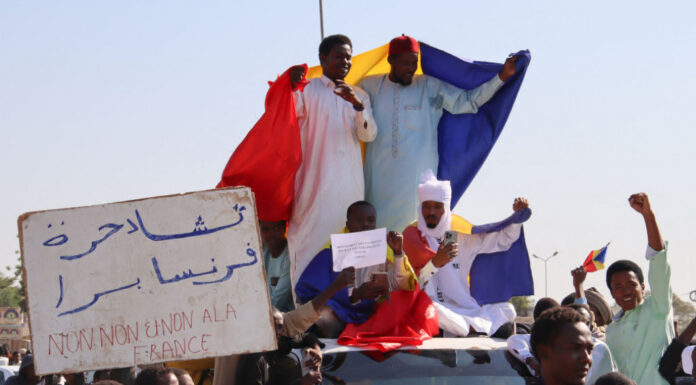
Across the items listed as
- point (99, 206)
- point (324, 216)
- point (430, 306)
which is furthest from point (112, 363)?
point (324, 216)

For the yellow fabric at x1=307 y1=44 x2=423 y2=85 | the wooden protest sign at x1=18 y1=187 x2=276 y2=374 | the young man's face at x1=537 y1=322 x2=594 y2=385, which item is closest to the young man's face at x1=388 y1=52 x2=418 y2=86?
the yellow fabric at x1=307 y1=44 x2=423 y2=85

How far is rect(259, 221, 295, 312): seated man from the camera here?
25.3ft

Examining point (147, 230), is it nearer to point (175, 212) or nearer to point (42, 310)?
point (175, 212)

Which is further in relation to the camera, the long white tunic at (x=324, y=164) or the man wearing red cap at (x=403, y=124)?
the man wearing red cap at (x=403, y=124)

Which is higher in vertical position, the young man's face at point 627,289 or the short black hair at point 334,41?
the short black hair at point 334,41

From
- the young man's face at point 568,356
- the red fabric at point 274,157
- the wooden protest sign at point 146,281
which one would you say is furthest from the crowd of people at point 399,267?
the wooden protest sign at point 146,281

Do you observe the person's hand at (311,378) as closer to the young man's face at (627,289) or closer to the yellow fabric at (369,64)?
the young man's face at (627,289)

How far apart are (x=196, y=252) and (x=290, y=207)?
9.36 feet

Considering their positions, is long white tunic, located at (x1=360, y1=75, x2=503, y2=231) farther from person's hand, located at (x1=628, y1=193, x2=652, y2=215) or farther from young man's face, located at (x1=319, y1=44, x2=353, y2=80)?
person's hand, located at (x1=628, y1=193, x2=652, y2=215)

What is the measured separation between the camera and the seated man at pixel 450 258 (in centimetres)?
684

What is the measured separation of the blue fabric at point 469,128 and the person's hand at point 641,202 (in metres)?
2.16

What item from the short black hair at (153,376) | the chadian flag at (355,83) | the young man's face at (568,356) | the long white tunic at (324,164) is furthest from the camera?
the chadian flag at (355,83)

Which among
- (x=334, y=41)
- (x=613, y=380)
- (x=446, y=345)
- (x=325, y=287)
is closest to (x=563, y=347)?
(x=613, y=380)

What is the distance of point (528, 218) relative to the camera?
7418 mm
